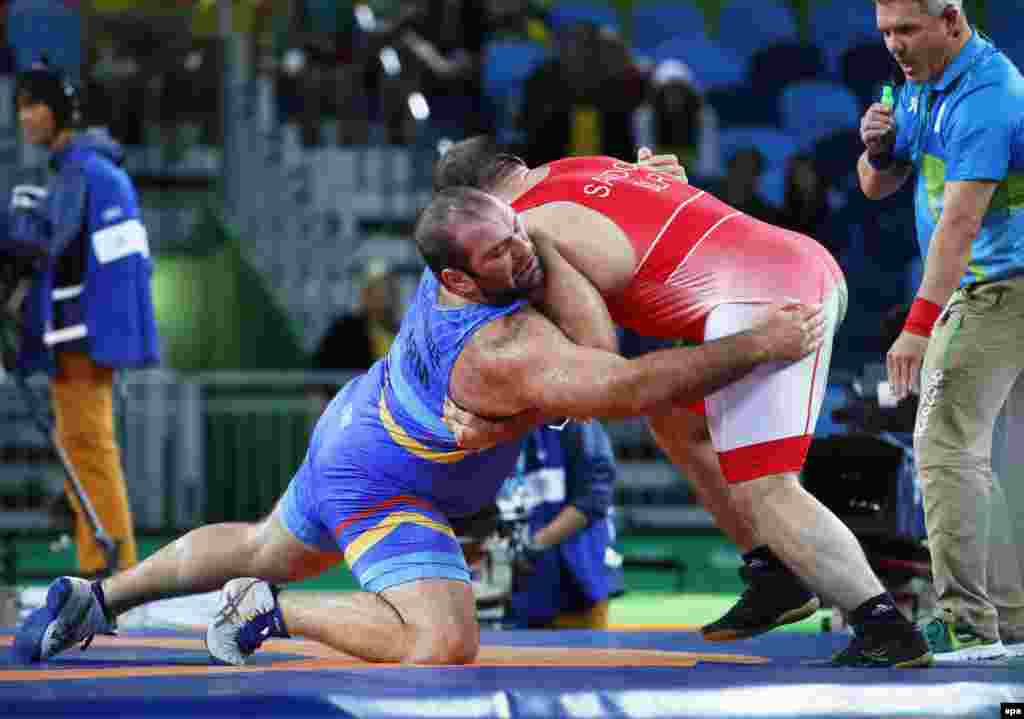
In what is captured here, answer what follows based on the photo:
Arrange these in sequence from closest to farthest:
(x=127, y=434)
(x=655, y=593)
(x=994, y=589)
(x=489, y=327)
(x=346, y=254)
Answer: (x=489, y=327) → (x=994, y=589) → (x=655, y=593) → (x=127, y=434) → (x=346, y=254)

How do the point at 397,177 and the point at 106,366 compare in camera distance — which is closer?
the point at 106,366

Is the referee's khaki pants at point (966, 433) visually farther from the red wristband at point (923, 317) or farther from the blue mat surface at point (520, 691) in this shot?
the blue mat surface at point (520, 691)

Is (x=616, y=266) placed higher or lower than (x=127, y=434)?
higher

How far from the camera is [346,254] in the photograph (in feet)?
33.9

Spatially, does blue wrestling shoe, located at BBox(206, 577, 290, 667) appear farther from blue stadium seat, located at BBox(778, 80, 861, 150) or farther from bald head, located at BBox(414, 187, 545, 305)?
blue stadium seat, located at BBox(778, 80, 861, 150)

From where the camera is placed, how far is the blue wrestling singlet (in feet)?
13.1

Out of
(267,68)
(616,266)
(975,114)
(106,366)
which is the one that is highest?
(267,68)

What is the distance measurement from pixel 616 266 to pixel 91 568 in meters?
3.08

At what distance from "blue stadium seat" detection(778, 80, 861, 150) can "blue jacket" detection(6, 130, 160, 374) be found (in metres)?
6.18

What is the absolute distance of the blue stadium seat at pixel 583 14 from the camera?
12609 mm

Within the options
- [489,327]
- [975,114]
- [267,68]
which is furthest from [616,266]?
[267,68]

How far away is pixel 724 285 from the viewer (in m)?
3.72

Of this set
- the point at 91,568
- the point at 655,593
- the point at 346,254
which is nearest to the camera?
the point at 91,568

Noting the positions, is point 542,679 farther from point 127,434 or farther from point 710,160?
point 710,160
